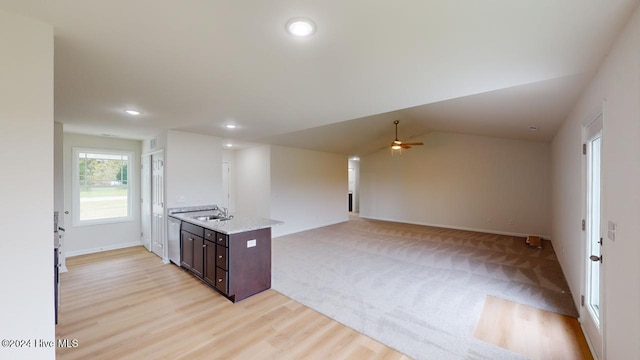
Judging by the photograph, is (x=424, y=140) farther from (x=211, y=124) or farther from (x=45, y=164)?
(x=45, y=164)

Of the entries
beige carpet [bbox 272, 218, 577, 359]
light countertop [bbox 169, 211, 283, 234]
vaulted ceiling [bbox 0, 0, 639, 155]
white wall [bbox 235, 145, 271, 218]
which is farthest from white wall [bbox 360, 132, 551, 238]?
light countertop [bbox 169, 211, 283, 234]

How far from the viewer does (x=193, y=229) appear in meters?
3.84

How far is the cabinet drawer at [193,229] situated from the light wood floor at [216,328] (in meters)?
0.74

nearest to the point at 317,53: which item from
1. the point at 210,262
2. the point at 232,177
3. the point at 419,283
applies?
the point at 210,262

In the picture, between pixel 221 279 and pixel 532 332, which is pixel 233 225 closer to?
pixel 221 279

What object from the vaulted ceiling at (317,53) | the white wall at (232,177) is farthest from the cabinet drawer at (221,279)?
the white wall at (232,177)

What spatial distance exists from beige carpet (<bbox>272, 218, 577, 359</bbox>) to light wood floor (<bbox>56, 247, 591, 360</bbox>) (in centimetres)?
21

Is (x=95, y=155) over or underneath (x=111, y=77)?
underneath

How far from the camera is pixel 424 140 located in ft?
27.3

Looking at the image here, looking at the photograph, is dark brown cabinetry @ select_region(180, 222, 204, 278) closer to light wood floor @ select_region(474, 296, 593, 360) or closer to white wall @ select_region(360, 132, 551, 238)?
light wood floor @ select_region(474, 296, 593, 360)

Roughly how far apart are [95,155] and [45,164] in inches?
197

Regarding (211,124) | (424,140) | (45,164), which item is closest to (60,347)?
(45,164)

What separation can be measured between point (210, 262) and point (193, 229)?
70cm

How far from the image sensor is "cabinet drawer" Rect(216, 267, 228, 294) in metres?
3.16
